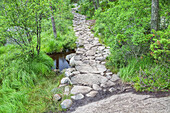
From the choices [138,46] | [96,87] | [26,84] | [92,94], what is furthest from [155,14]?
[26,84]

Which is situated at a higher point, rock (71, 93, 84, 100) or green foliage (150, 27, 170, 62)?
green foliage (150, 27, 170, 62)

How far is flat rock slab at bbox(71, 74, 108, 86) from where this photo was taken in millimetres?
4207

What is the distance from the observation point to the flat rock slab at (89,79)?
166 inches

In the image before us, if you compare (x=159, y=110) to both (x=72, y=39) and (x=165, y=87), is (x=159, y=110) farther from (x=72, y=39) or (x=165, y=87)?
(x=72, y=39)

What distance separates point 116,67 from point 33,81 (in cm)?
335

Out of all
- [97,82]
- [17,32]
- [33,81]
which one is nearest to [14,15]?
[17,32]

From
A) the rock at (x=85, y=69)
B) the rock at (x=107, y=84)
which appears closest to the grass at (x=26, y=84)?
the rock at (x=85, y=69)

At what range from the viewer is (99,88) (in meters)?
3.90

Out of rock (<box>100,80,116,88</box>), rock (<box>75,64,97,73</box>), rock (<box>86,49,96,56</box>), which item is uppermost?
rock (<box>86,49,96,56</box>)

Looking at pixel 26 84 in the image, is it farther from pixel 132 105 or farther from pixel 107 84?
pixel 132 105

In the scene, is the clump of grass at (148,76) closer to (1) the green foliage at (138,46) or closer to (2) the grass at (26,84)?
(1) the green foliage at (138,46)

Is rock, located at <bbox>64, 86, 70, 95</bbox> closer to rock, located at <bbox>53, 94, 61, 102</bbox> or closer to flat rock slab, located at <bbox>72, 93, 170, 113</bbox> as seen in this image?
rock, located at <bbox>53, 94, 61, 102</bbox>

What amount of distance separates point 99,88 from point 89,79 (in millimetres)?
601

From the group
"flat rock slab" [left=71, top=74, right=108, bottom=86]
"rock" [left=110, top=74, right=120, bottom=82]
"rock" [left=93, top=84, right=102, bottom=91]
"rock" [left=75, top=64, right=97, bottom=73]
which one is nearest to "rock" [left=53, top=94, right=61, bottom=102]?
"flat rock slab" [left=71, top=74, right=108, bottom=86]
